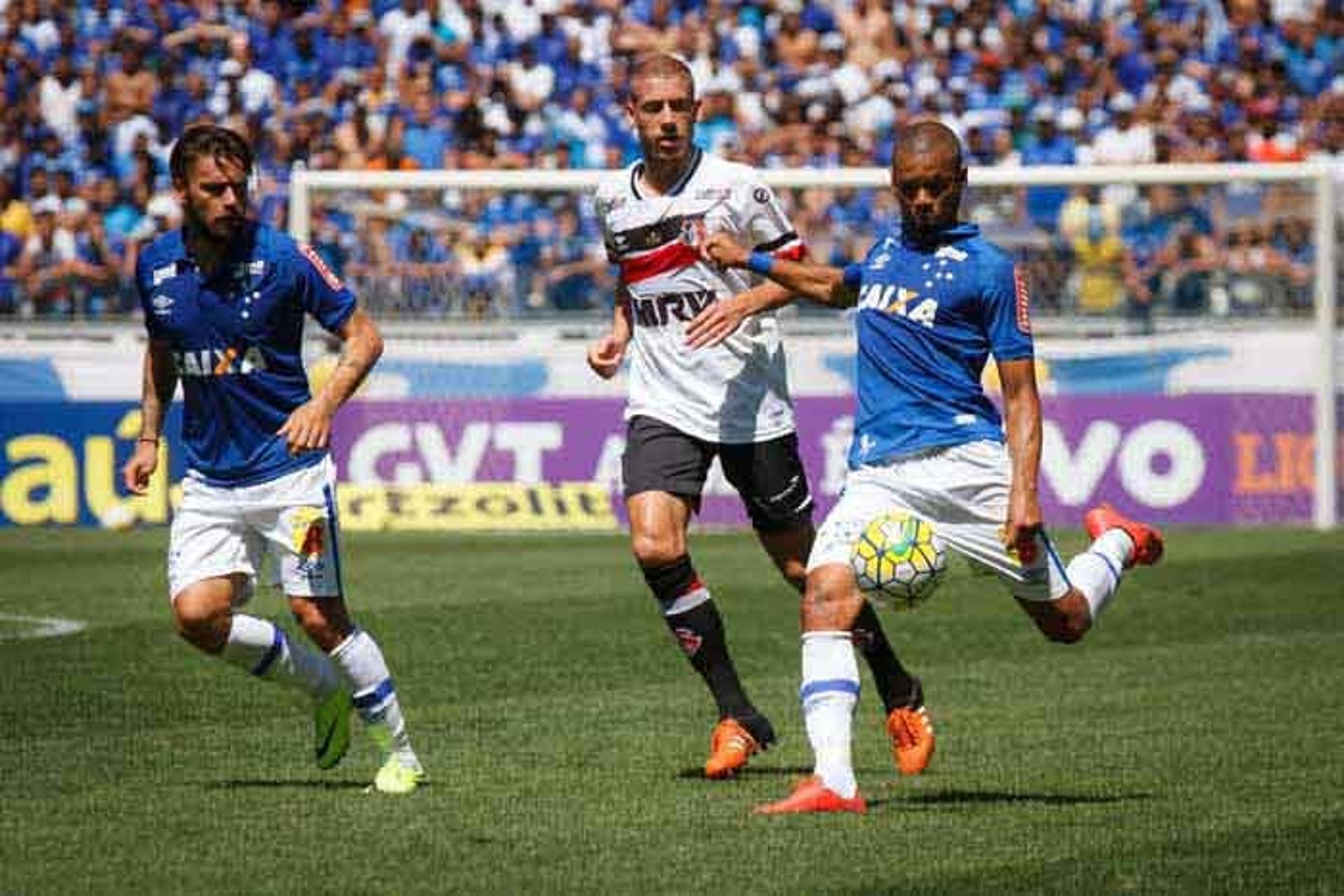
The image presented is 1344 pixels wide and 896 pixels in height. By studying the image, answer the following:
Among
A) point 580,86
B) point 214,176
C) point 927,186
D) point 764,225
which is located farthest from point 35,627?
point 580,86

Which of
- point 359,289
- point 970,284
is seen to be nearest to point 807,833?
point 970,284

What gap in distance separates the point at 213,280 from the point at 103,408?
12.4 metres

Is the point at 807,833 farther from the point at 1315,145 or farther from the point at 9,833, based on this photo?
the point at 1315,145

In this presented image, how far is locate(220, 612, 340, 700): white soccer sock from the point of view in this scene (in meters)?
8.55

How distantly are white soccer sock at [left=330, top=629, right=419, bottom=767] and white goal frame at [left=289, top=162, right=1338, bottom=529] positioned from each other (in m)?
12.1

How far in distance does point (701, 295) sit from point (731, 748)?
1645 millimetres

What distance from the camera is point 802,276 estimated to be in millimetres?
8406

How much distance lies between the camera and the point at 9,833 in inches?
297

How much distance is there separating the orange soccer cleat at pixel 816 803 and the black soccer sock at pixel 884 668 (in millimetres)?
1159

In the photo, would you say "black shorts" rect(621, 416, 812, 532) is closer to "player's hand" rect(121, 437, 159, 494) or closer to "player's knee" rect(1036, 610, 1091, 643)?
A: "player's knee" rect(1036, 610, 1091, 643)

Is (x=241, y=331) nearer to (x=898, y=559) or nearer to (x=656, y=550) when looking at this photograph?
(x=656, y=550)

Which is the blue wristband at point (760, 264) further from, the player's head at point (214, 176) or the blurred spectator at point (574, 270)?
the blurred spectator at point (574, 270)

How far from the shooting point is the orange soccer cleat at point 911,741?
886 centimetres

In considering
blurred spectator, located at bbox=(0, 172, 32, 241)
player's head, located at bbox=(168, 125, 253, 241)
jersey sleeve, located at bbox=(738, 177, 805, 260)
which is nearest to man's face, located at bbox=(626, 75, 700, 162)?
jersey sleeve, located at bbox=(738, 177, 805, 260)
